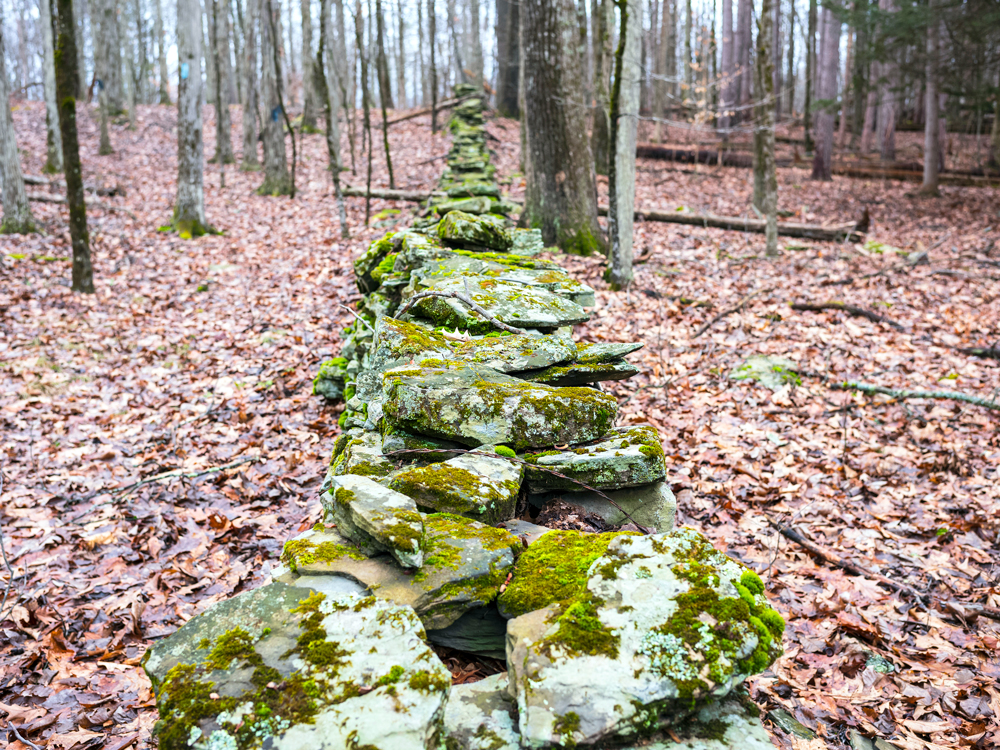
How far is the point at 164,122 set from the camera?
25.6 m

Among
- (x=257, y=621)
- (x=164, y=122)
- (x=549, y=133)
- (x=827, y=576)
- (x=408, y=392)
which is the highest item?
(x=164, y=122)

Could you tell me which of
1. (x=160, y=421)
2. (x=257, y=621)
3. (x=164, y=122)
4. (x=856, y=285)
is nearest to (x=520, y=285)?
(x=257, y=621)

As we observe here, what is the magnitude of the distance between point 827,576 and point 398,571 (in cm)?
305

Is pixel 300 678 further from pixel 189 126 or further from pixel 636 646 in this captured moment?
pixel 189 126

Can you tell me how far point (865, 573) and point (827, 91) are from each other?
20.8 meters

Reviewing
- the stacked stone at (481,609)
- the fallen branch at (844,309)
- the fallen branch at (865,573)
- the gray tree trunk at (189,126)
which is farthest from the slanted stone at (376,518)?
the gray tree trunk at (189,126)

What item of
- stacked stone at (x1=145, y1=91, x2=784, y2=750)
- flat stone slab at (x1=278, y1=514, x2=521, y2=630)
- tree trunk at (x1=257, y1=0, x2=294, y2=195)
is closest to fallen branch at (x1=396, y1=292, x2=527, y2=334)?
stacked stone at (x1=145, y1=91, x2=784, y2=750)

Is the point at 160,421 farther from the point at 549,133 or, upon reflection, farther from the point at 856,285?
the point at 856,285

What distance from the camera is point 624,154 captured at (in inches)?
328

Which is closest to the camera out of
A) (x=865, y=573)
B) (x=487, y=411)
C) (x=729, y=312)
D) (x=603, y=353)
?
(x=487, y=411)

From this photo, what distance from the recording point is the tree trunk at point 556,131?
27.9 feet

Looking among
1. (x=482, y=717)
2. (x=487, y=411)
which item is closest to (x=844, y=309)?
(x=487, y=411)

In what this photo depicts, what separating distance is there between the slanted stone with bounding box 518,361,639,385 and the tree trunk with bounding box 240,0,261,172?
17.7 metres

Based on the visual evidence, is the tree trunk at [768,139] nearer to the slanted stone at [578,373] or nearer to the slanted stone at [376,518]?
the slanted stone at [578,373]
